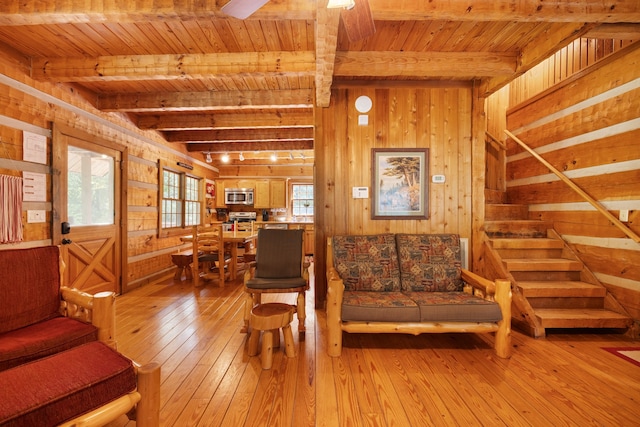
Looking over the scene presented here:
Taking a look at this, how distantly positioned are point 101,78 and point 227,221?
19.0 ft

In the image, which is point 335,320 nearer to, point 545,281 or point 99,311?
point 99,311

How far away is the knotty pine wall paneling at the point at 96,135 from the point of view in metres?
A: 2.82

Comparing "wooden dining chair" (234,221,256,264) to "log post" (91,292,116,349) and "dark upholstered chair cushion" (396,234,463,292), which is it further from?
"log post" (91,292,116,349)

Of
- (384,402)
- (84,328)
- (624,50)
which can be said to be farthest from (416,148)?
(84,328)

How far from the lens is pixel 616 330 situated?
2924 mm

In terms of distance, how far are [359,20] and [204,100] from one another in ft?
9.40

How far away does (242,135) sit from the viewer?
19.3ft

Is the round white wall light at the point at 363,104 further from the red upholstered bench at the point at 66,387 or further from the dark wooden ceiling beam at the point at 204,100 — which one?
the red upholstered bench at the point at 66,387

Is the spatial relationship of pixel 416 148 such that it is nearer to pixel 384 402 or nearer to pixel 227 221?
pixel 384 402

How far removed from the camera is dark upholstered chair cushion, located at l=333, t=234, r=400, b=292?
2.98 meters

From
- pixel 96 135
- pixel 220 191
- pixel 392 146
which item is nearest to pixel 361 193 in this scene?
pixel 392 146

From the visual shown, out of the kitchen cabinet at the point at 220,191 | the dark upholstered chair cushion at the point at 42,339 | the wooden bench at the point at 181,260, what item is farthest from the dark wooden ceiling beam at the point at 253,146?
the dark upholstered chair cushion at the point at 42,339

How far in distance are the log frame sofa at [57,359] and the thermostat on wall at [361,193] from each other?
2557mm

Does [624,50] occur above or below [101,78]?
above
